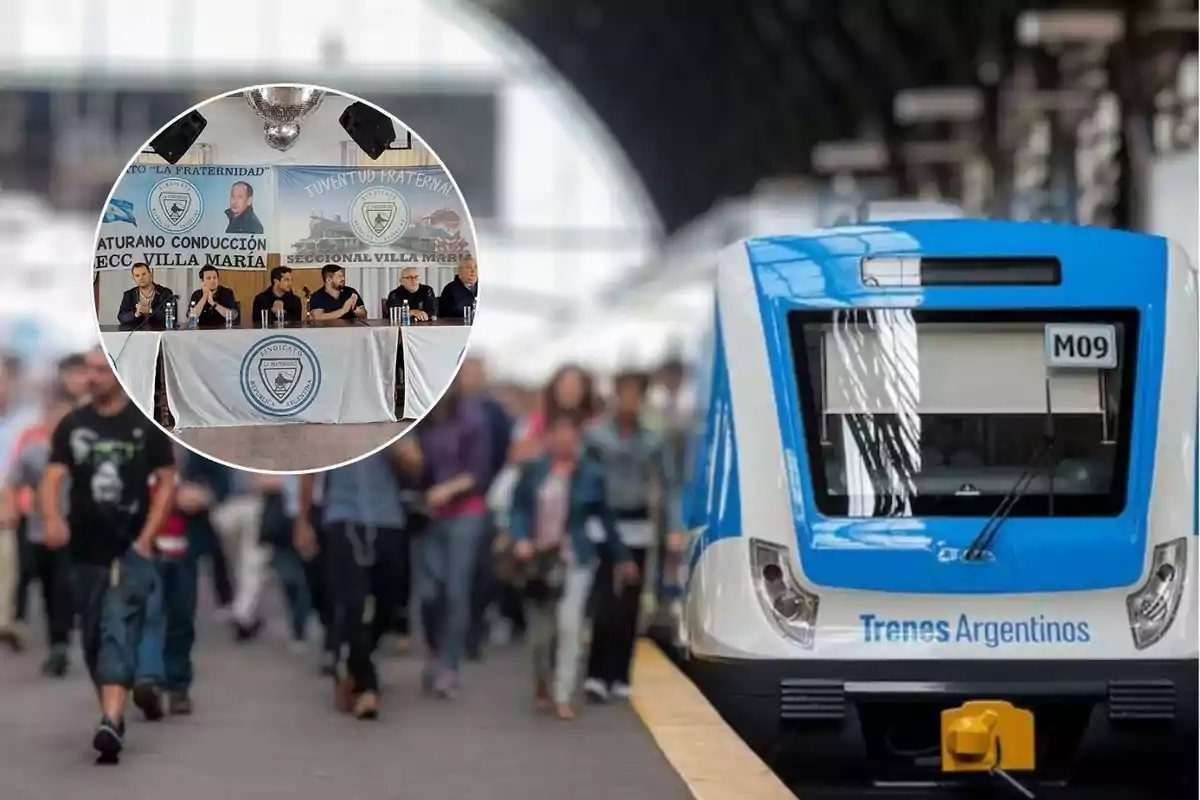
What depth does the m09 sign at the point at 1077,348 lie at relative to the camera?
26.5 feet

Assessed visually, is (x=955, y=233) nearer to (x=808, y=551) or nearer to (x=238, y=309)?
(x=808, y=551)

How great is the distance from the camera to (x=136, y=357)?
6.84 m

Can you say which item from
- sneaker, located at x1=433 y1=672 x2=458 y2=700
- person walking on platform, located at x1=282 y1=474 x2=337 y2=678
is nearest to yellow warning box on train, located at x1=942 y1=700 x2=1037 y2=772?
person walking on platform, located at x1=282 y1=474 x2=337 y2=678

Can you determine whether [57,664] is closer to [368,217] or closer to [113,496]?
[113,496]

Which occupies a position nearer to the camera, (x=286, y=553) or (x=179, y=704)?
(x=179, y=704)

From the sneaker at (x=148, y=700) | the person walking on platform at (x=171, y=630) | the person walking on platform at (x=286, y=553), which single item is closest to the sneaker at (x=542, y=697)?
the person walking on platform at (x=171, y=630)

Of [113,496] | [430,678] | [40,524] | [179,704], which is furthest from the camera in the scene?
[40,524]

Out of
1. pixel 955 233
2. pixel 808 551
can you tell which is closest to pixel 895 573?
pixel 808 551

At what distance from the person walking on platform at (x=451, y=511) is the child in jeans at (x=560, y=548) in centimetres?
25

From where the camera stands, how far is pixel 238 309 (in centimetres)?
682

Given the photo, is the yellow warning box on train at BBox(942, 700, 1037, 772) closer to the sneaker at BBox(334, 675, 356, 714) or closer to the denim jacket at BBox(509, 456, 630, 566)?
the denim jacket at BBox(509, 456, 630, 566)

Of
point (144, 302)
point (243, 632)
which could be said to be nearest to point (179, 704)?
point (144, 302)

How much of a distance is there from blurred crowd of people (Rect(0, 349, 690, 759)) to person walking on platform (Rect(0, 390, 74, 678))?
3 cm

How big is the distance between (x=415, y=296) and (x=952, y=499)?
212 cm
